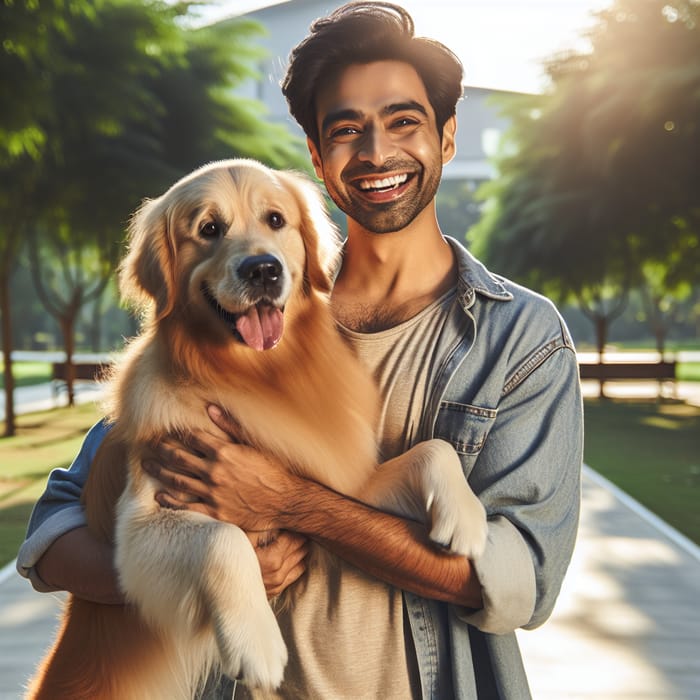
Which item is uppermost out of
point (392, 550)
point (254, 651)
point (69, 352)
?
point (392, 550)

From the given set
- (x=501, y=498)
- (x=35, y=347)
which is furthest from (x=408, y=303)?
Result: (x=35, y=347)

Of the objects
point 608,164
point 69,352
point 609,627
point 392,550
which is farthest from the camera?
point 69,352

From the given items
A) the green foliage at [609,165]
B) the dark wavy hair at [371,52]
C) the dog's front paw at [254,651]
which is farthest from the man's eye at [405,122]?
the green foliage at [609,165]

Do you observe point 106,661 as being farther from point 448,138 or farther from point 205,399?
point 448,138

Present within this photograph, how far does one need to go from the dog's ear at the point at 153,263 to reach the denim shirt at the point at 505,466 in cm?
73

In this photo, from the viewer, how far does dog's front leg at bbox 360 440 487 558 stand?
7.32 feet

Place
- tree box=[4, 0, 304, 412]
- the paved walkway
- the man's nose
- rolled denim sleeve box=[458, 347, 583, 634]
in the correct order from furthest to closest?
tree box=[4, 0, 304, 412] → the paved walkway → the man's nose → rolled denim sleeve box=[458, 347, 583, 634]

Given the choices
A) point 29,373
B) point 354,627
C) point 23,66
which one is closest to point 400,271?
point 354,627

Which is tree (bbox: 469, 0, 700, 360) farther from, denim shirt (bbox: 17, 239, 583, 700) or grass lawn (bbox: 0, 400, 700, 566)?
denim shirt (bbox: 17, 239, 583, 700)

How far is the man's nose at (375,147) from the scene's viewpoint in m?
2.44

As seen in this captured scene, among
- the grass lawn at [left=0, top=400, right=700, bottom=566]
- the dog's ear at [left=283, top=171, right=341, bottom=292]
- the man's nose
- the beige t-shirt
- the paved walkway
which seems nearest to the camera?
the beige t-shirt

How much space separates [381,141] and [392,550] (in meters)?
1.04

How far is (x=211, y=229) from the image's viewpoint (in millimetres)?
2680

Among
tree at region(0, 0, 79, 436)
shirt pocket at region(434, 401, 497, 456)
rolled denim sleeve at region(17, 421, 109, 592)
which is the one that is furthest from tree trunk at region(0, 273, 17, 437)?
shirt pocket at region(434, 401, 497, 456)
